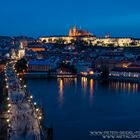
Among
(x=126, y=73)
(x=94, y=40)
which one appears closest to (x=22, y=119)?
(x=126, y=73)

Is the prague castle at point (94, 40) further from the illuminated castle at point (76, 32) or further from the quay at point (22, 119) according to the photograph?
the quay at point (22, 119)

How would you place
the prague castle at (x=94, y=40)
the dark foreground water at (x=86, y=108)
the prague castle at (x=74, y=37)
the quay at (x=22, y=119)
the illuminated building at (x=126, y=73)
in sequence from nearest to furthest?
the quay at (x=22, y=119) < the dark foreground water at (x=86, y=108) < the illuminated building at (x=126, y=73) < the prague castle at (x=94, y=40) < the prague castle at (x=74, y=37)

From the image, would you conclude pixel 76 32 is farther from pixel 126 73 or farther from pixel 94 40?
pixel 126 73

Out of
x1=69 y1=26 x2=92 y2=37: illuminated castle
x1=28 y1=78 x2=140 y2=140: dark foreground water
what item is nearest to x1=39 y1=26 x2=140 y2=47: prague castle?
x1=69 y1=26 x2=92 y2=37: illuminated castle

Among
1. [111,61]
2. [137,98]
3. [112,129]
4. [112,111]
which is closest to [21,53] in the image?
[111,61]

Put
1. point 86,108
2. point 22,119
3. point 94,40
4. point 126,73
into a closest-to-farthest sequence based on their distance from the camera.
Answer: point 22,119, point 86,108, point 126,73, point 94,40

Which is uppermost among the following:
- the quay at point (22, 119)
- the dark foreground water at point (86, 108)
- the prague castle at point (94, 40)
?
the prague castle at point (94, 40)

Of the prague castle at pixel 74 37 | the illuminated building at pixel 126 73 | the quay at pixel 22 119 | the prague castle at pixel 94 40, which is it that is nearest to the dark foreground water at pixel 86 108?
the quay at pixel 22 119

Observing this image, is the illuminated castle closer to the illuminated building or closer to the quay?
the illuminated building

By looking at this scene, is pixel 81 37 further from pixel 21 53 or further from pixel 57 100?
pixel 57 100

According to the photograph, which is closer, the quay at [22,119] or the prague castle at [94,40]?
the quay at [22,119]
